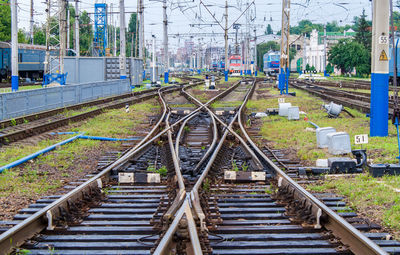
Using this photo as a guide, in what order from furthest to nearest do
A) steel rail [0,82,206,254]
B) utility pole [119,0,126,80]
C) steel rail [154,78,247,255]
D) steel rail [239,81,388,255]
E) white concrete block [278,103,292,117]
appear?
utility pole [119,0,126,80]
white concrete block [278,103,292,117]
steel rail [0,82,206,254]
steel rail [239,81,388,255]
steel rail [154,78,247,255]

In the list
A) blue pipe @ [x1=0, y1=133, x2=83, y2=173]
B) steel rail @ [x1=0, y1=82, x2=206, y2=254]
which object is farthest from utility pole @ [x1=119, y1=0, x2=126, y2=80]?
steel rail @ [x1=0, y1=82, x2=206, y2=254]

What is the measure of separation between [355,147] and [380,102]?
1993 mm

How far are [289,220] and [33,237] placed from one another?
2857 mm

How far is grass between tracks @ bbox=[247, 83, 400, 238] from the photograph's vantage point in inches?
278

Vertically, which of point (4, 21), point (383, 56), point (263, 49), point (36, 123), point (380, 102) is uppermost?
point (263, 49)

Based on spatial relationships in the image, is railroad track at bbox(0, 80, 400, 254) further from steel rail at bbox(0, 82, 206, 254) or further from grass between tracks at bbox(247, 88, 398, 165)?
grass between tracks at bbox(247, 88, 398, 165)

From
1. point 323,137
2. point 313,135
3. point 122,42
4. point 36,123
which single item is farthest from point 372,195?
point 122,42

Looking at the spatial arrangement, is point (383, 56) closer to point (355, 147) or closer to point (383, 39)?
point (383, 39)

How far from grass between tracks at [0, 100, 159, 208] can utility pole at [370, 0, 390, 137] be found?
6.25 meters

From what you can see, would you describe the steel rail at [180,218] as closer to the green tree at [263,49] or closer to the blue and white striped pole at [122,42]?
the blue and white striped pole at [122,42]

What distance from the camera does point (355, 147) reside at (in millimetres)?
12609

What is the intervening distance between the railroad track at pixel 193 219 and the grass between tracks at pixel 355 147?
0.39 m

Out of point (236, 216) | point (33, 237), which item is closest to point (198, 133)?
point (236, 216)

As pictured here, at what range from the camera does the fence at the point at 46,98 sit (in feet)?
59.4
